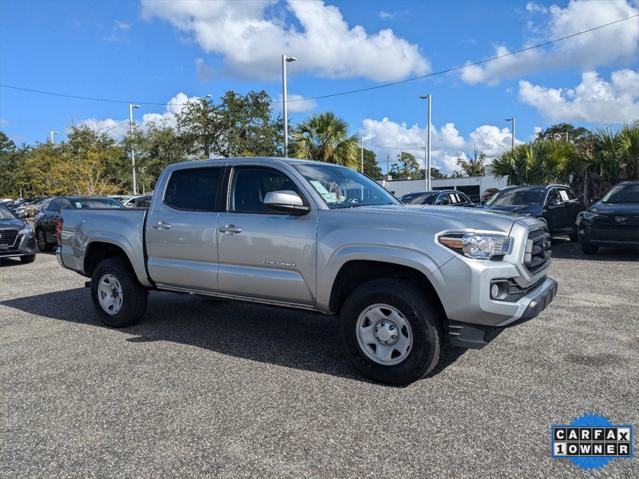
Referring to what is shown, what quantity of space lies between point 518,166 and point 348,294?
63.0ft

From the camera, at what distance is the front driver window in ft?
15.9

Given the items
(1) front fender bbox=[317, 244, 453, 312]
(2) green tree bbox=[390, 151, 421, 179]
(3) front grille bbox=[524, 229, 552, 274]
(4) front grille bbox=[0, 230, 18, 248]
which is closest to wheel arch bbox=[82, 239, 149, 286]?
(1) front fender bbox=[317, 244, 453, 312]

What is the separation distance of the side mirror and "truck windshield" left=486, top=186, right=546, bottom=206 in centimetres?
975

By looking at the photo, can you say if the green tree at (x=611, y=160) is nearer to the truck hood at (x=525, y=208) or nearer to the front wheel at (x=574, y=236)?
the front wheel at (x=574, y=236)

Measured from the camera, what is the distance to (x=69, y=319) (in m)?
6.52

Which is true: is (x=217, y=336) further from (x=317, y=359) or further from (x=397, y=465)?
(x=397, y=465)

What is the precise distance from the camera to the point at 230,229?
4.89 meters

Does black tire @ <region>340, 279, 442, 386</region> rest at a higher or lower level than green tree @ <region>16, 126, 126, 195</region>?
lower

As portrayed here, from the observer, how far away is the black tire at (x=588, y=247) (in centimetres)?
1128

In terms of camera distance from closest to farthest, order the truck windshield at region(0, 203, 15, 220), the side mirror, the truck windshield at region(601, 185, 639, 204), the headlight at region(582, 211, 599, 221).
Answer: the side mirror < the headlight at region(582, 211, 599, 221) < the truck windshield at region(601, 185, 639, 204) < the truck windshield at region(0, 203, 15, 220)

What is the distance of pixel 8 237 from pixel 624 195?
13.8 m

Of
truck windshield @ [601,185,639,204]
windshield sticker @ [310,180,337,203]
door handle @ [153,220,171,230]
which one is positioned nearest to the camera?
windshield sticker @ [310,180,337,203]

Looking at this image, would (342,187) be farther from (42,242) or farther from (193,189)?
(42,242)

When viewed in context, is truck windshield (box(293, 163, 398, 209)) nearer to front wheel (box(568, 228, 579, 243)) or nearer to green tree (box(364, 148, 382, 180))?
front wheel (box(568, 228, 579, 243))
